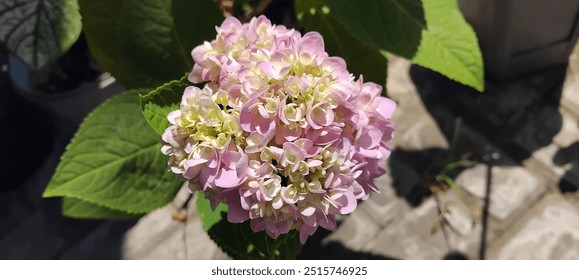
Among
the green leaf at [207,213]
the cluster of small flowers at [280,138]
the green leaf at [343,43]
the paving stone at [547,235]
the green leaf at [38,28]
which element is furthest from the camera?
the paving stone at [547,235]

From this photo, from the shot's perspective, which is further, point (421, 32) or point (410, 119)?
point (410, 119)

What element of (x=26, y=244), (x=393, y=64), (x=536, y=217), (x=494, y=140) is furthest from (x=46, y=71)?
(x=536, y=217)

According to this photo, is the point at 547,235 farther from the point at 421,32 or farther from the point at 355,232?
the point at 421,32

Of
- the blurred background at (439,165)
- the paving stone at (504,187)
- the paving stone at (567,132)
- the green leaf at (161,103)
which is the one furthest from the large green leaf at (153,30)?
the paving stone at (567,132)

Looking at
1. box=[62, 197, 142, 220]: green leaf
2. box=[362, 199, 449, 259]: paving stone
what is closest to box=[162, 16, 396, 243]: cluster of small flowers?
box=[62, 197, 142, 220]: green leaf

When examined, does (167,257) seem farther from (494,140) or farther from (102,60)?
(494,140)

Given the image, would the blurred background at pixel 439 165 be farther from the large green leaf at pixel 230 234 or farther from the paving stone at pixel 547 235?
the large green leaf at pixel 230 234

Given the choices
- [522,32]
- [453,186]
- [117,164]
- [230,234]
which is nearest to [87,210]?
[117,164]
